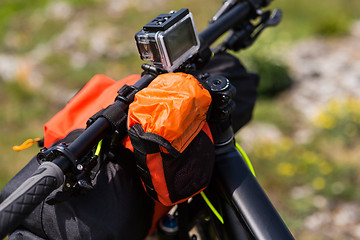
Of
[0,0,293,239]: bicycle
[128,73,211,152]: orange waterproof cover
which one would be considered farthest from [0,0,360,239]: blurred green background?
[128,73,211,152]: orange waterproof cover

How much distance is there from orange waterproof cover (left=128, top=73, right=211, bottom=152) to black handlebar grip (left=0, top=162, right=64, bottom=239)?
0.30 metres

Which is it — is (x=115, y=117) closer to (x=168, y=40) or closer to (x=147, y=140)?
(x=147, y=140)

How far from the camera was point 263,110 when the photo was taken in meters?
4.80

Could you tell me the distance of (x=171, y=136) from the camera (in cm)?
116

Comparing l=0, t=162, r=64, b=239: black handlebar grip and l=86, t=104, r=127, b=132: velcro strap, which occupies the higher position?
l=0, t=162, r=64, b=239: black handlebar grip

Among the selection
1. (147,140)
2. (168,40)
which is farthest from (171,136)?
(168,40)

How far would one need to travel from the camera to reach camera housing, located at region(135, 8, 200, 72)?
128 cm

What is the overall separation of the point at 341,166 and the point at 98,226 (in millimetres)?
3084

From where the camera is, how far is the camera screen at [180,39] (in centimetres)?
131

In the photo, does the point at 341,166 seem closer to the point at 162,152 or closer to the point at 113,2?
the point at 162,152

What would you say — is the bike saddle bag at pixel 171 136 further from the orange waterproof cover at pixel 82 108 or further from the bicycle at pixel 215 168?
the orange waterproof cover at pixel 82 108

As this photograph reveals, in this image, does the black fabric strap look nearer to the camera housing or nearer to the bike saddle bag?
the bike saddle bag

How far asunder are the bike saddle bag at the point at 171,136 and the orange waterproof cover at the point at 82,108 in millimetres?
363

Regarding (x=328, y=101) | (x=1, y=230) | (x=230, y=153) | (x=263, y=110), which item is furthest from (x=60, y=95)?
(x=1, y=230)
